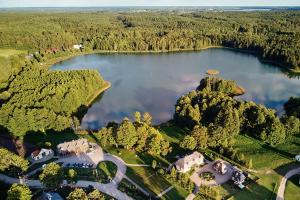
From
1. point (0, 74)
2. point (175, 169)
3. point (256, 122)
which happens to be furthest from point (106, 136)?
point (0, 74)

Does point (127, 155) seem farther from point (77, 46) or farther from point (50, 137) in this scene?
point (77, 46)

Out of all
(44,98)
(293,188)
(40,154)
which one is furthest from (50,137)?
(293,188)

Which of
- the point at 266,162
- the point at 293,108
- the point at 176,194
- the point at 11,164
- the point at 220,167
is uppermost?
the point at 11,164

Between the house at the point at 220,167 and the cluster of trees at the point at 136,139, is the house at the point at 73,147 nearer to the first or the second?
the cluster of trees at the point at 136,139

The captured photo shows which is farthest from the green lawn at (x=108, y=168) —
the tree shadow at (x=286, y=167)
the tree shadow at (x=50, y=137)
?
the tree shadow at (x=286, y=167)

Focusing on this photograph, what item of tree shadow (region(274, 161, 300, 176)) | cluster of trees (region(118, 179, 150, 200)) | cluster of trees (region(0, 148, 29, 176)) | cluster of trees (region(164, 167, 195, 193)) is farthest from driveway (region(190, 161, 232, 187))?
cluster of trees (region(0, 148, 29, 176))

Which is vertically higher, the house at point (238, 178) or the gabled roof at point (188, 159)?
the gabled roof at point (188, 159)
